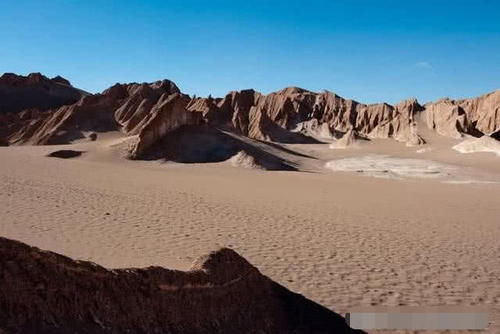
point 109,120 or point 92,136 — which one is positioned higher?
point 109,120

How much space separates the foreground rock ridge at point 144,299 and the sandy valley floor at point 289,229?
1.22 m

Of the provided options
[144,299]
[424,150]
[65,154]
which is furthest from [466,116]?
[144,299]

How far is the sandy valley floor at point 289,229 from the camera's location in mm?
7910

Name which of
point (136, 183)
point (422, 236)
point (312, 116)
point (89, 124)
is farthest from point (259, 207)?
point (312, 116)

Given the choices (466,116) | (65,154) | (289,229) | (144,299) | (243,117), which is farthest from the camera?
(243,117)

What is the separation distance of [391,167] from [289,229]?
27.9 meters

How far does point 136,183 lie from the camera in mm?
19922

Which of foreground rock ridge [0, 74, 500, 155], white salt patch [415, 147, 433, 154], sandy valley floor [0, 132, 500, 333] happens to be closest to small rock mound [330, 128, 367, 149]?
foreground rock ridge [0, 74, 500, 155]

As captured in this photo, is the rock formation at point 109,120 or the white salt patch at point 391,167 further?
the white salt patch at point 391,167

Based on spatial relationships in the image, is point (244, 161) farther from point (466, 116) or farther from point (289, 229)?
point (466, 116)

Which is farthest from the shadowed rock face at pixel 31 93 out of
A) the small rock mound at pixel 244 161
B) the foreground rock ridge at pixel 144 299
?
the foreground rock ridge at pixel 144 299

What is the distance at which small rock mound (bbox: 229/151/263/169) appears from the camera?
3225 cm

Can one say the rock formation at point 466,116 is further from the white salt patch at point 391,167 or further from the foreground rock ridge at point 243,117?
the white salt patch at point 391,167

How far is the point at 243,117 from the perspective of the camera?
7844 centimetres
